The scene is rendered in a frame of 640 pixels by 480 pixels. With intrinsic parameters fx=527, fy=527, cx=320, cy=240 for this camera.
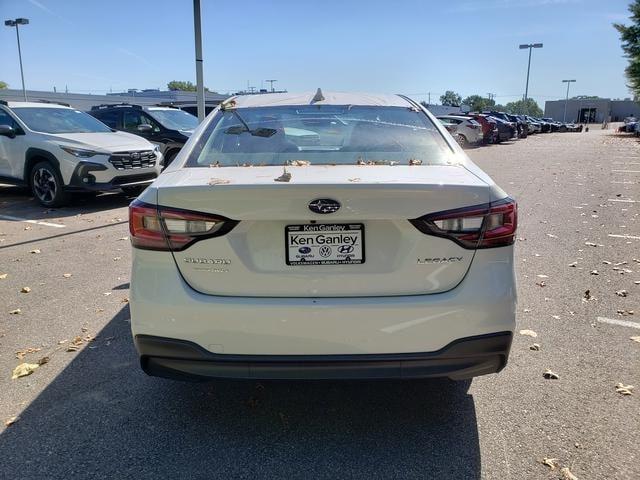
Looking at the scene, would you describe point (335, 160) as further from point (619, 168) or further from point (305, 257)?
point (619, 168)

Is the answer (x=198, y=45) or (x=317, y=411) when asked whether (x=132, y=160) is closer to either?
(x=198, y=45)

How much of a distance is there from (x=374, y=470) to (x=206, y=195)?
1.51 meters

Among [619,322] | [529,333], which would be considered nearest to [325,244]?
[529,333]

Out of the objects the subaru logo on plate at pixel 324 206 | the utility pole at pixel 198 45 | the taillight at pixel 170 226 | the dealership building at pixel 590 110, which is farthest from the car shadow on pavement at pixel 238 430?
the dealership building at pixel 590 110

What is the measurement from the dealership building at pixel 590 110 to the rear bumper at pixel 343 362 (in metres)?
117

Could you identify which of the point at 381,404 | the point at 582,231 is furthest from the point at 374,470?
the point at 582,231

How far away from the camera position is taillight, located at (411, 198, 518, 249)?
94.1 inches

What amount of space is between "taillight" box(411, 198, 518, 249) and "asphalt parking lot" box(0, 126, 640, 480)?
1078 millimetres

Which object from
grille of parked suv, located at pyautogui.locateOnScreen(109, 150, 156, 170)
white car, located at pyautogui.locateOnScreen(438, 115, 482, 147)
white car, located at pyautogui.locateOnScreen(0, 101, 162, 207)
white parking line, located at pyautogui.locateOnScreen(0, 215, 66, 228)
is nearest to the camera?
white parking line, located at pyautogui.locateOnScreen(0, 215, 66, 228)

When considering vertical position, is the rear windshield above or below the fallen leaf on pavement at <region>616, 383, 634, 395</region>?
above

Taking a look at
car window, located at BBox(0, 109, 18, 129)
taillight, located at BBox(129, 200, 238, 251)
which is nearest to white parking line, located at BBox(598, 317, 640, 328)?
taillight, located at BBox(129, 200, 238, 251)

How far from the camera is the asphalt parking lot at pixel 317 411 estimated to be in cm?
255

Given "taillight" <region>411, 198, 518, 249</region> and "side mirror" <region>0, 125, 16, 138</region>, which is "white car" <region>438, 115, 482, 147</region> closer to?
"side mirror" <region>0, 125, 16, 138</region>

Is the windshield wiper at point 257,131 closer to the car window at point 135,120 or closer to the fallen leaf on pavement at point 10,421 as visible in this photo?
the fallen leaf on pavement at point 10,421
